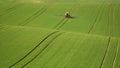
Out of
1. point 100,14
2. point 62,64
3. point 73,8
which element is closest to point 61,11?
point 73,8

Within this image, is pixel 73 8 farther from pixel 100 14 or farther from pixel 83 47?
pixel 83 47

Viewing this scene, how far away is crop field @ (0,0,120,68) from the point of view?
28.1 m

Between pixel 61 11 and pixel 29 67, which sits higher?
pixel 29 67

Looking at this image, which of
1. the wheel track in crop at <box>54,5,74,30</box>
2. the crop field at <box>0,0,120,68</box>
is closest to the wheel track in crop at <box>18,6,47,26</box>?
the crop field at <box>0,0,120,68</box>

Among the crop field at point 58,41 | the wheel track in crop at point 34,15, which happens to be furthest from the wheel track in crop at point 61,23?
the wheel track in crop at point 34,15

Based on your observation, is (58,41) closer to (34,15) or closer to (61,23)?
(61,23)

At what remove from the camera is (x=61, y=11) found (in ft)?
197

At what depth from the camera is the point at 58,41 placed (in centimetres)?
3438

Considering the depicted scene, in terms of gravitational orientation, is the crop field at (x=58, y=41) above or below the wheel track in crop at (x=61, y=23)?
above

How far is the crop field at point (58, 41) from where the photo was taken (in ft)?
92.3

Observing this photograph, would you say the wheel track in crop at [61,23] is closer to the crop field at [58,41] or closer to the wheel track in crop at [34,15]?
the crop field at [58,41]

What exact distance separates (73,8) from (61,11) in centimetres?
502

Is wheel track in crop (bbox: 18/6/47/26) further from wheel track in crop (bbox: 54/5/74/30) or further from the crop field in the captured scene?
wheel track in crop (bbox: 54/5/74/30)

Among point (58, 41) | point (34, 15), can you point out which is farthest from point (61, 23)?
point (58, 41)
